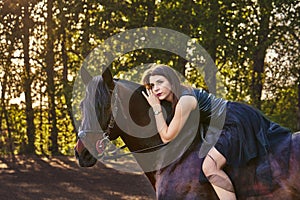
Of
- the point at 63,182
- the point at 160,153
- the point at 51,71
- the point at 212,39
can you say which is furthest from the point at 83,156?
the point at 51,71

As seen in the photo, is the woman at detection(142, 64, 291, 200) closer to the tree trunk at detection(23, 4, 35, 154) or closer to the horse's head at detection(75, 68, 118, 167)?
the horse's head at detection(75, 68, 118, 167)

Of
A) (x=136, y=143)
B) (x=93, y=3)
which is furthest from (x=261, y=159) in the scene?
(x=93, y=3)

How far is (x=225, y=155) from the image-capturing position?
401cm

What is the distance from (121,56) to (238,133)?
9190 mm

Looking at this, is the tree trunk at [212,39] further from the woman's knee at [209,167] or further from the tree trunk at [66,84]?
the woman's knee at [209,167]

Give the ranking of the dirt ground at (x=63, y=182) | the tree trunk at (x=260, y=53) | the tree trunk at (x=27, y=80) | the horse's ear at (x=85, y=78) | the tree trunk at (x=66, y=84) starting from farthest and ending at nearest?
the tree trunk at (x=27, y=80) < the tree trunk at (x=66, y=84) < the tree trunk at (x=260, y=53) < the dirt ground at (x=63, y=182) < the horse's ear at (x=85, y=78)

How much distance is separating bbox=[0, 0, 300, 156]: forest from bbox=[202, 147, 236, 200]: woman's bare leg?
8.74 metres

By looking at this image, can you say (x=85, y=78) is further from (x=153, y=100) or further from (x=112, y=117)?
(x=153, y=100)

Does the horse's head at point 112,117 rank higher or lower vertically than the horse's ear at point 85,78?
lower

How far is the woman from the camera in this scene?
13.2 feet

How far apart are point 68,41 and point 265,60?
535 centimetres

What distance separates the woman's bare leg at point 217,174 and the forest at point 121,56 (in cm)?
874

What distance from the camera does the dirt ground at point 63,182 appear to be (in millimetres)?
10828

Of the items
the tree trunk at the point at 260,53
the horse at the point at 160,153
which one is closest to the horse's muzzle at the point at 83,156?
the horse at the point at 160,153
